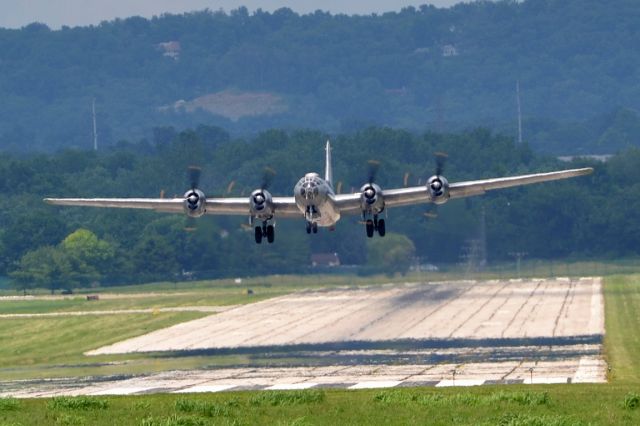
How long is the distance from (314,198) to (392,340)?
990 inches

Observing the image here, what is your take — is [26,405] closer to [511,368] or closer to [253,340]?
[511,368]

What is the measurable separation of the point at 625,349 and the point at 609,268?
71.9 metres

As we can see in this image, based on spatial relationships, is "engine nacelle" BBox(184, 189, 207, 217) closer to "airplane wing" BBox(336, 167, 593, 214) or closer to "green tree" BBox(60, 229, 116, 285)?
"airplane wing" BBox(336, 167, 593, 214)

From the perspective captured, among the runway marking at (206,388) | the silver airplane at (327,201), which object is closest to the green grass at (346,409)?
the runway marking at (206,388)

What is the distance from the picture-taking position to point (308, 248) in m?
147

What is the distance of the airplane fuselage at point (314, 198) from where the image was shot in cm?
7438

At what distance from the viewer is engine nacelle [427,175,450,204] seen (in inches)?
3115

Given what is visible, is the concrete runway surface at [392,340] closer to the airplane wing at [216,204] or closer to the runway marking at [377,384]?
the runway marking at [377,384]

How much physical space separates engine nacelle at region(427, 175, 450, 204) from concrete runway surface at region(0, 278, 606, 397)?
369 inches

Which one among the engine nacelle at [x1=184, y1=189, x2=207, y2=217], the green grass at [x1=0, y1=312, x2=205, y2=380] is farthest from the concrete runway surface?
the engine nacelle at [x1=184, y1=189, x2=207, y2=217]

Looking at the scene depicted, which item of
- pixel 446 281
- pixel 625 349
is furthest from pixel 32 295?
pixel 625 349

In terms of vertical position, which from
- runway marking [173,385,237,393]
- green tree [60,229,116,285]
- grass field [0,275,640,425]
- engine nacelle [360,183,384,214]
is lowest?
runway marking [173,385,237,393]

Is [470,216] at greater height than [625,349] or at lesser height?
greater

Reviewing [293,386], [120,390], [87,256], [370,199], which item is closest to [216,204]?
[370,199]
